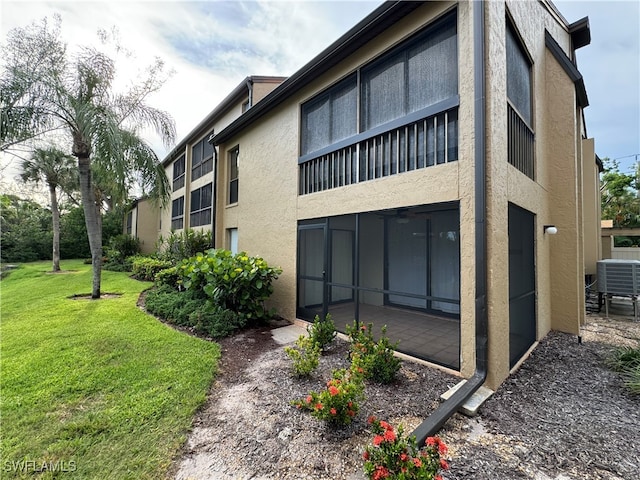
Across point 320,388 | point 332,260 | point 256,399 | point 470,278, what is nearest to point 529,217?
point 470,278

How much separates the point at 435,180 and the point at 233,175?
7871mm

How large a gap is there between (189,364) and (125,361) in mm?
1025

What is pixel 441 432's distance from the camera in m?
2.83

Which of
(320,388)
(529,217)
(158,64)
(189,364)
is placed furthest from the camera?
(158,64)

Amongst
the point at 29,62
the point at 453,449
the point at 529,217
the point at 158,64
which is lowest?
the point at 453,449

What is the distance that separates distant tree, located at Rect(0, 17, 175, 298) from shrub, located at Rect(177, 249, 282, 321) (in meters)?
3.94

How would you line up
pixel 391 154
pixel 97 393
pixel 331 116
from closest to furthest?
pixel 97 393, pixel 391 154, pixel 331 116

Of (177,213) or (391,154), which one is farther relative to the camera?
(177,213)

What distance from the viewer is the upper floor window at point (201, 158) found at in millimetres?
13742

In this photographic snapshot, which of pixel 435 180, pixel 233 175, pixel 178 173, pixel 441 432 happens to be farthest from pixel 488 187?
pixel 178 173

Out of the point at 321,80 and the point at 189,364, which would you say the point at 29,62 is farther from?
the point at 189,364

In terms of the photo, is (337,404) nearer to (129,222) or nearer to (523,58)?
(523,58)

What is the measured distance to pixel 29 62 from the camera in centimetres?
732

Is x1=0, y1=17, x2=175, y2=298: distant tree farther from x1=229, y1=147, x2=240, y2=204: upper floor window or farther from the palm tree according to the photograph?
the palm tree
